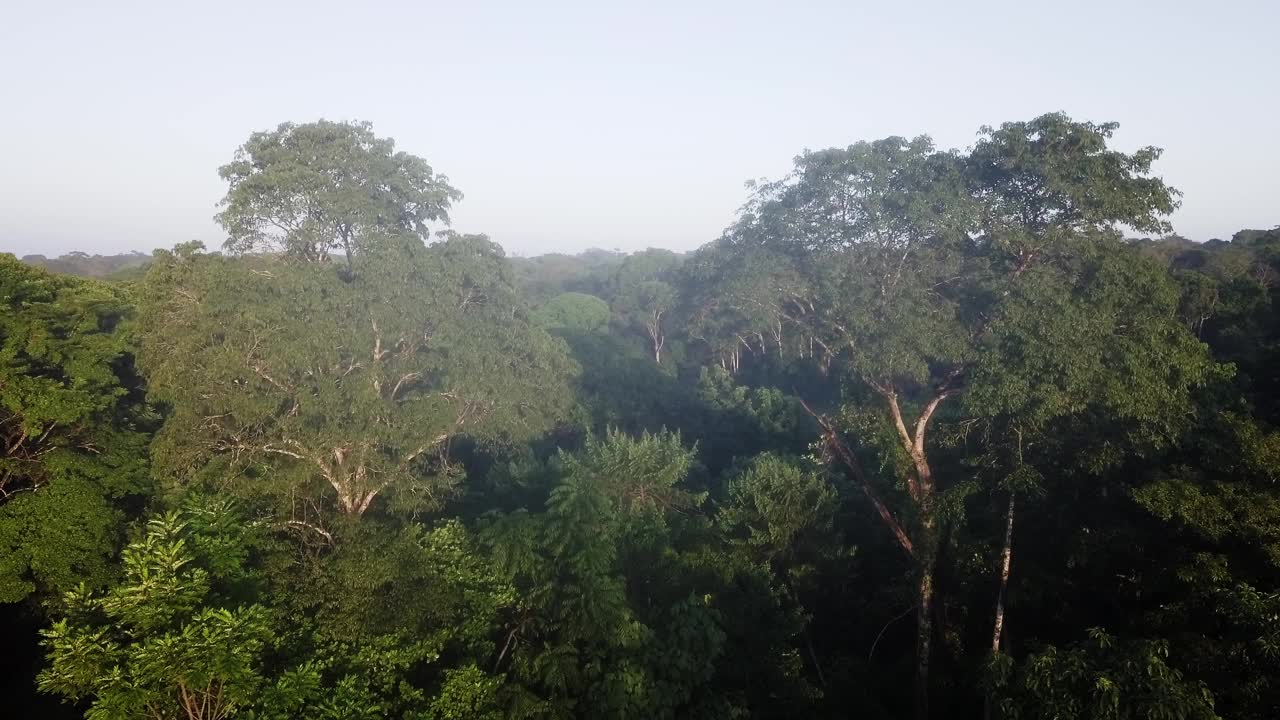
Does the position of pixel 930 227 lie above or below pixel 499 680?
above

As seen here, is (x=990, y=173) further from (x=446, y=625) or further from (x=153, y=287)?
(x=153, y=287)

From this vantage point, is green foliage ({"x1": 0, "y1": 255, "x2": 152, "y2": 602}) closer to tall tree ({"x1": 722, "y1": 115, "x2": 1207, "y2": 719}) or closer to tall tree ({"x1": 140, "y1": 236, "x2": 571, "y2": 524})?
tall tree ({"x1": 140, "y1": 236, "x2": 571, "y2": 524})

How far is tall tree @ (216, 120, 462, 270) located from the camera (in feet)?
45.9

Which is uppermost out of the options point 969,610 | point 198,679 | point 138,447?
point 138,447

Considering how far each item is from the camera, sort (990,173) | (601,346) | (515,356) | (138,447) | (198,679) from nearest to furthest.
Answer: (198,679)
(990,173)
(138,447)
(515,356)
(601,346)

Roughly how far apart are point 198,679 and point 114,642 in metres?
1.40

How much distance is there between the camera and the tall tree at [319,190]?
45.9 ft

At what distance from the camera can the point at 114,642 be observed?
7.97 meters

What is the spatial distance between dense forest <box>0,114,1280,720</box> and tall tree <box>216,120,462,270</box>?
Result: 0.29ft

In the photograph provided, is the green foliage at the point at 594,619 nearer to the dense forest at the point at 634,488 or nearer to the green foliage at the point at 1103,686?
the dense forest at the point at 634,488

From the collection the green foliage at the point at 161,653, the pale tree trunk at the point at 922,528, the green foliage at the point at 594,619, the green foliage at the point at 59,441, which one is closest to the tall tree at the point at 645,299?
the pale tree trunk at the point at 922,528

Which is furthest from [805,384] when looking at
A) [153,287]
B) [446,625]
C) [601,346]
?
[153,287]

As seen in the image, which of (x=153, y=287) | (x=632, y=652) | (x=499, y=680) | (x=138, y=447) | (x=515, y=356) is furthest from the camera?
(x=515, y=356)

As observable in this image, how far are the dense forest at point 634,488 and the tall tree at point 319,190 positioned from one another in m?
0.09
